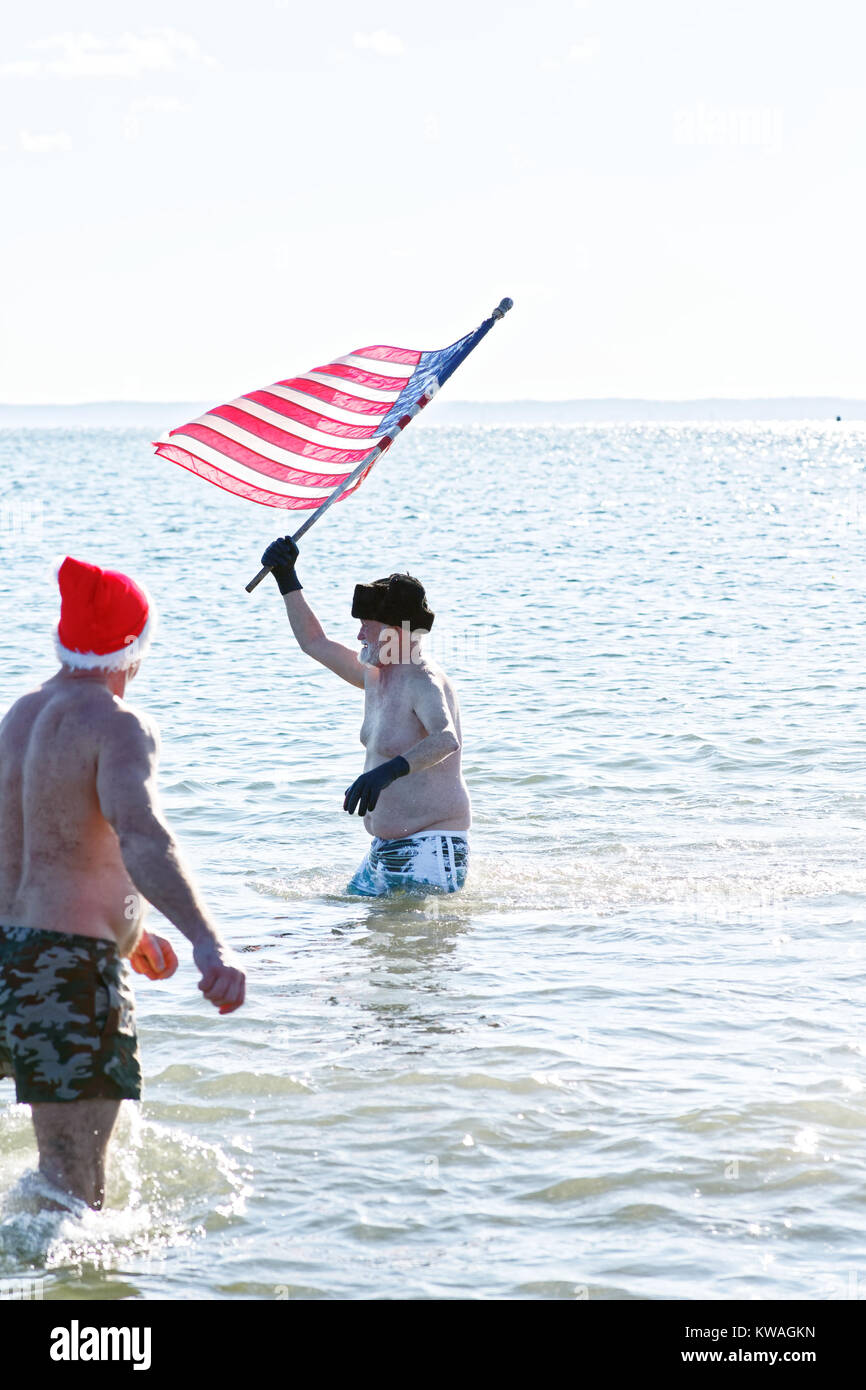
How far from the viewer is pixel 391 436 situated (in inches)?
316

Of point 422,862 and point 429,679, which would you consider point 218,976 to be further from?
point 422,862

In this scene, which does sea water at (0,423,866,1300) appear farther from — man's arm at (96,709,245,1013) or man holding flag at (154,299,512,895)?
man's arm at (96,709,245,1013)

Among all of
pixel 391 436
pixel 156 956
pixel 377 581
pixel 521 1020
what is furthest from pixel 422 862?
Result: pixel 156 956

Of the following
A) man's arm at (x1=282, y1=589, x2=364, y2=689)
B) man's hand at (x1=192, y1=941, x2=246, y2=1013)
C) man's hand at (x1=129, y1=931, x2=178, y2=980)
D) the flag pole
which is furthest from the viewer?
man's arm at (x1=282, y1=589, x2=364, y2=689)

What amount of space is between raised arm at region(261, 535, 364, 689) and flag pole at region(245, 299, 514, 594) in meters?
0.07

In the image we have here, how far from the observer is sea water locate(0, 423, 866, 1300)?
4633 mm

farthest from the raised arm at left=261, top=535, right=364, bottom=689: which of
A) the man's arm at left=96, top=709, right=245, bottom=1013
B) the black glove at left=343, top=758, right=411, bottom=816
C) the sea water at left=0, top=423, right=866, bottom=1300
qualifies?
the man's arm at left=96, top=709, right=245, bottom=1013

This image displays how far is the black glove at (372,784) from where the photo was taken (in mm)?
7355

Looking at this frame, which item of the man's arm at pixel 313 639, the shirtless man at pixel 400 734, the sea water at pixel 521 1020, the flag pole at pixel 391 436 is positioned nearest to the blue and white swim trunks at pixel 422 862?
the shirtless man at pixel 400 734

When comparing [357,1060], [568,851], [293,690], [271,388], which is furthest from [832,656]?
[357,1060]

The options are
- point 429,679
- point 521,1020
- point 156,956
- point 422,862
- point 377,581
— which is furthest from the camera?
point 422,862

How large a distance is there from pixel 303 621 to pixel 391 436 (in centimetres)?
104

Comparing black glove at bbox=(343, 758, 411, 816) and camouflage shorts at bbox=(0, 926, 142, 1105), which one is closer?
camouflage shorts at bbox=(0, 926, 142, 1105)

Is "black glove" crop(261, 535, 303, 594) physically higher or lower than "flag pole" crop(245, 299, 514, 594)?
lower
